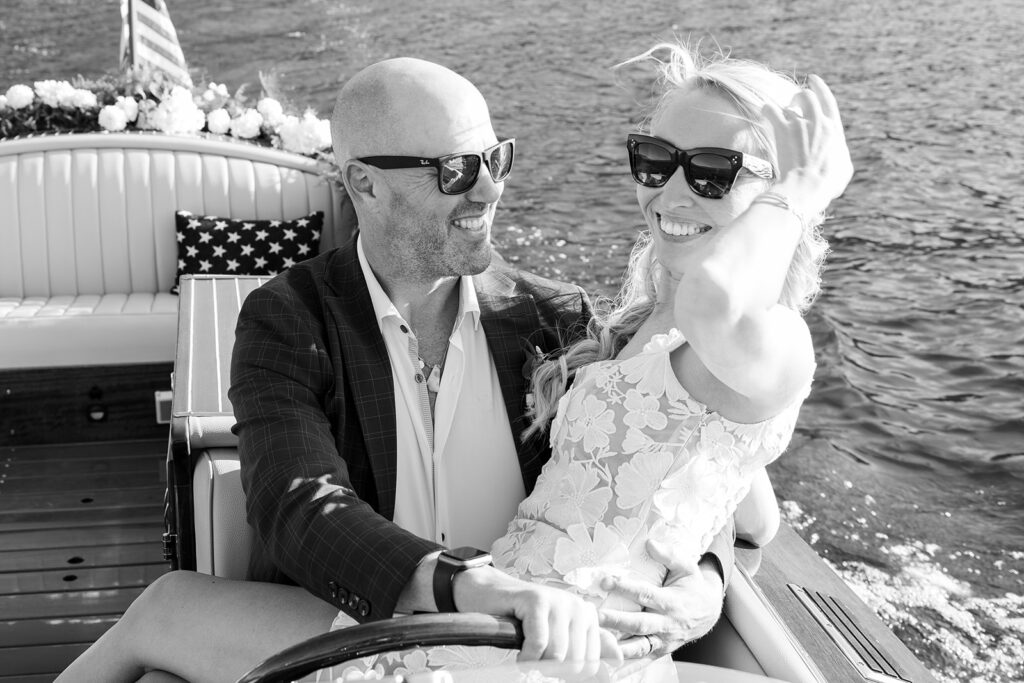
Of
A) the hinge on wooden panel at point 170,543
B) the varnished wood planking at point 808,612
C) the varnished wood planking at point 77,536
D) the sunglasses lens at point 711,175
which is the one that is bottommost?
the varnished wood planking at point 77,536

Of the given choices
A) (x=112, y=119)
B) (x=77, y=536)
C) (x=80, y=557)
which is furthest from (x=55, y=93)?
(x=80, y=557)

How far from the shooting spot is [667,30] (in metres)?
11.2

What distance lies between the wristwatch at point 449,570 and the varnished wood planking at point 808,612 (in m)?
0.57

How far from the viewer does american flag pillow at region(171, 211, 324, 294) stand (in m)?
3.79

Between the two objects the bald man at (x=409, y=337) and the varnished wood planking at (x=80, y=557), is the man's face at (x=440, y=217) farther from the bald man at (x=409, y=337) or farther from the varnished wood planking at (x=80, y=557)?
the varnished wood planking at (x=80, y=557)

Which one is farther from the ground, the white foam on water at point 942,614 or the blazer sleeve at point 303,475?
the blazer sleeve at point 303,475

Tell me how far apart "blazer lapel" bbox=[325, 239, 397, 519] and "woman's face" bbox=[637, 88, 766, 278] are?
19.8 inches

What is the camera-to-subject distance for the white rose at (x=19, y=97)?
4.09 metres

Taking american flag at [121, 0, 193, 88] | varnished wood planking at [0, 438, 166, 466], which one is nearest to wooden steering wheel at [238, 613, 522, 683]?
varnished wood planking at [0, 438, 166, 466]

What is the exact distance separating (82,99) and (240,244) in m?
0.91

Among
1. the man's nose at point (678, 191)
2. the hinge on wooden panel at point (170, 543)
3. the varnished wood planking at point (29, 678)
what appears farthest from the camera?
the varnished wood planking at point (29, 678)

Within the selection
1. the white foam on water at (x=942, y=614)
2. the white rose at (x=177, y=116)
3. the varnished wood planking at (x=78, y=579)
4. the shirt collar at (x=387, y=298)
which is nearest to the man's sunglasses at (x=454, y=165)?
the shirt collar at (x=387, y=298)

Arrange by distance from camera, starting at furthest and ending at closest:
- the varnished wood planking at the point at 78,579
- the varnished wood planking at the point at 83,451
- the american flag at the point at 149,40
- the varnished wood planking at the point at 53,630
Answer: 1. the american flag at the point at 149,40
2. the varnished wood planking at the point at 83,451
3. the varnished wood planking at the point at 78,579
4. the varnished wood planking at the point at 53,630

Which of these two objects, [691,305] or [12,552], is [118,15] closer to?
[12,552]
